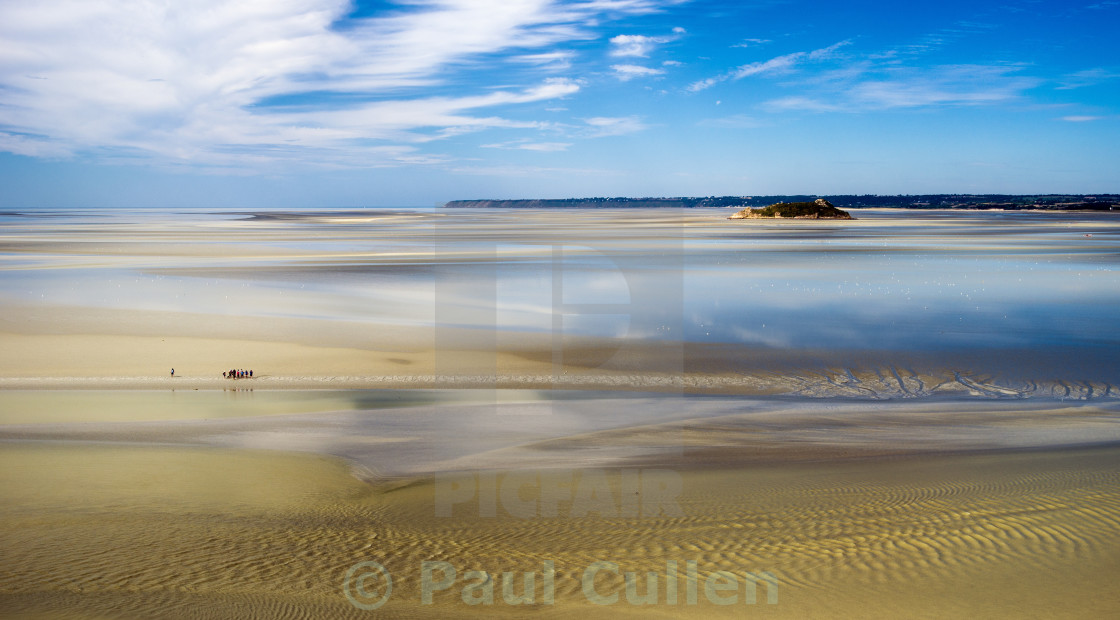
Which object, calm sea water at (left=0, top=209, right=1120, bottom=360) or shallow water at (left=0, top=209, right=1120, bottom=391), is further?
calm sea water at (left=0, top=209, right=1120, bottom=360)

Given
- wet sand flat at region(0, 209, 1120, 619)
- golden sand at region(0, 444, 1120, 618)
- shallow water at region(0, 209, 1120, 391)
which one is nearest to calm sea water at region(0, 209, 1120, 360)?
shallow water at region(0, 209, 1120, 391)

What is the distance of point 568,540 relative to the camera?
18.6 feet

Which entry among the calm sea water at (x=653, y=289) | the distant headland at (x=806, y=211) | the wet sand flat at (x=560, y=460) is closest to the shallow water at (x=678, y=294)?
the calm sea water at (x=653, y=289)

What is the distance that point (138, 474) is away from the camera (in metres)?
7.01

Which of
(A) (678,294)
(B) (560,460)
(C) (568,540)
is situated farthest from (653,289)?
(C) (568,540)

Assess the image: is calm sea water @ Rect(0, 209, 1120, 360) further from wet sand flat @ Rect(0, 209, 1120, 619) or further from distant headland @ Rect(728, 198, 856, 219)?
distant headland @ Rect(728, 198, 856, 219)

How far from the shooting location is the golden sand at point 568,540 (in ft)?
15.8

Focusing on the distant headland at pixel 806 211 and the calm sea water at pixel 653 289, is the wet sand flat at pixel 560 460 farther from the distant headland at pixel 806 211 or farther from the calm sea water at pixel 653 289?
the distant headland at pixel 806 211

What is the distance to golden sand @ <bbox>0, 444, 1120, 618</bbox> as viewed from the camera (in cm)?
481

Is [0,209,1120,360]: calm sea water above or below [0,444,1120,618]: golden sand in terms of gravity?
above

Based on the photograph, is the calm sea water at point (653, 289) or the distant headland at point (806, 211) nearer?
the calm sea water at point (653, 289)

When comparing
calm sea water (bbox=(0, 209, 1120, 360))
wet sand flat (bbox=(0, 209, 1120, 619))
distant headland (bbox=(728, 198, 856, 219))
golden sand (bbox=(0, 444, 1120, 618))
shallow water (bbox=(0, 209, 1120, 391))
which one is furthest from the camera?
distant headland (bbox=(728, 198, 856, 219))

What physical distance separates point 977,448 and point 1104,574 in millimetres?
2713

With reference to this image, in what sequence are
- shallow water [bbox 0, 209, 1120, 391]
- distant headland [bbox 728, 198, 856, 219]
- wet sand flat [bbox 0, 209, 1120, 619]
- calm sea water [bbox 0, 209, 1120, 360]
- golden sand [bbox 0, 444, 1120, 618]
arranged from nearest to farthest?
golden sand [bbox 0, 444, 1120, 618] → wet sand flat [bbox 0, 209, 1120, 619] → shallow water [bbox 0, 209, 1120, 391] → calm sea water [bbox 0, 209, 1120, 360] → distant headland [bbox 728, 198, 856, 219]
